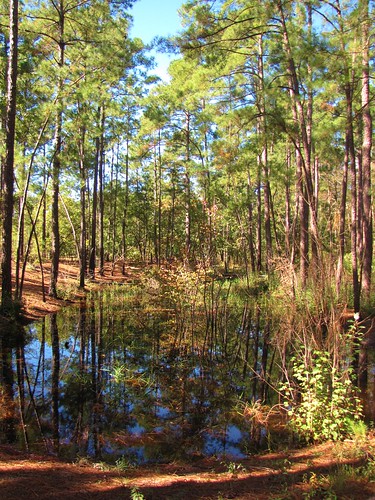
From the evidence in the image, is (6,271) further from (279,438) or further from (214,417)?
(279,438)

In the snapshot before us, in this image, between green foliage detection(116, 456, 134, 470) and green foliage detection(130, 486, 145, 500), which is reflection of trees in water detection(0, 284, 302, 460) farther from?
green foliage detection(130, 486, 145, 500)

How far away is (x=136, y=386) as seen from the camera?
6395 mm

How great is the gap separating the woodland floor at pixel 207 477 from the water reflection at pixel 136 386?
1.93 ft

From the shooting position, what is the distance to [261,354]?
867cm

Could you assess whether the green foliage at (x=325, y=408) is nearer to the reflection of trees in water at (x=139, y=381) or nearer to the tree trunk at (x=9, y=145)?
the reflection of trees in water at (x=139, y=381)

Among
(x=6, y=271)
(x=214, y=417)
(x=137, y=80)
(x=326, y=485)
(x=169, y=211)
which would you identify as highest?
(x=137, y=80)

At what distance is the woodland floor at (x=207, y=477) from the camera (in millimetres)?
2939

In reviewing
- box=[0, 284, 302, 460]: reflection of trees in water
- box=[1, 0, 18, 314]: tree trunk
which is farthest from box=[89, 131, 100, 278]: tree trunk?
box=[1, 0, 18, 314]: tree trunk

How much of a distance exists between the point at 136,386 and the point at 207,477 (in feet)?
10.2

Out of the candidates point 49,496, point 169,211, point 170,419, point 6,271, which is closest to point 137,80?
point 6,271

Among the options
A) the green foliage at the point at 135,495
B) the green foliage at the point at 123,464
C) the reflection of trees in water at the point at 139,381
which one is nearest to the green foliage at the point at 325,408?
the reflection of trees in water at the point at 139,381

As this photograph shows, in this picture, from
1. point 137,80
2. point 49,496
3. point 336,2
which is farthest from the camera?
point 137,80

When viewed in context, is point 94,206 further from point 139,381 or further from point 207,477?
point 207,477

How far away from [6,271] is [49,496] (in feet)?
25.8
